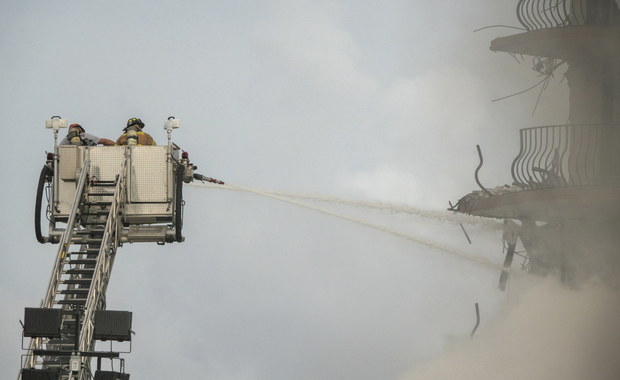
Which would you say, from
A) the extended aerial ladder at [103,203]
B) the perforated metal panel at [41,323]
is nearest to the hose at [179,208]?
the extended aerial ladder at [103,203]

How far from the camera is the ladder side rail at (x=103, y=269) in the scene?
179 ft

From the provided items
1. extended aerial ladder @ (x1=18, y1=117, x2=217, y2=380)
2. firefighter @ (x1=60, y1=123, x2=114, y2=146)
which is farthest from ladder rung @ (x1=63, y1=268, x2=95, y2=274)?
firefighter @ (x1=60, y1=123, x2=114, y2=146)

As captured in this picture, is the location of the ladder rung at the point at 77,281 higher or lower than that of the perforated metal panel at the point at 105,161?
lower

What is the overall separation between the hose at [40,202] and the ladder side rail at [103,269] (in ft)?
8.11

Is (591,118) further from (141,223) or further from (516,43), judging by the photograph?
(141,223)

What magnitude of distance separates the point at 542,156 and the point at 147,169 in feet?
51.2

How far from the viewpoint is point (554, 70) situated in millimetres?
52406

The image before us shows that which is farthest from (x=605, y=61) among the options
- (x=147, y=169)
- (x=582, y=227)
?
(x=147, y=169)

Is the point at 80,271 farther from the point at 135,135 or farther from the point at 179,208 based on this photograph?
the point at 135,135

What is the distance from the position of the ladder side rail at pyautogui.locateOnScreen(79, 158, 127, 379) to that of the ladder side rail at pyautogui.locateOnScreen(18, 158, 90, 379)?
1.11 metres

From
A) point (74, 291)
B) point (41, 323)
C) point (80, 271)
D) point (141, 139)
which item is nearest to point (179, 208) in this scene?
point (141, 139)

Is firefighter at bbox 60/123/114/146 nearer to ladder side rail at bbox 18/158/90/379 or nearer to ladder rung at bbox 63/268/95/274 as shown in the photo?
ladder side rail at bbox 18/158/90/379

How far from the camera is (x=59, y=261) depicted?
5669cm

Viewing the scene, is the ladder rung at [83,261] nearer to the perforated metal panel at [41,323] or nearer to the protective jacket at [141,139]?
the perforated metal panel at [41,323]
